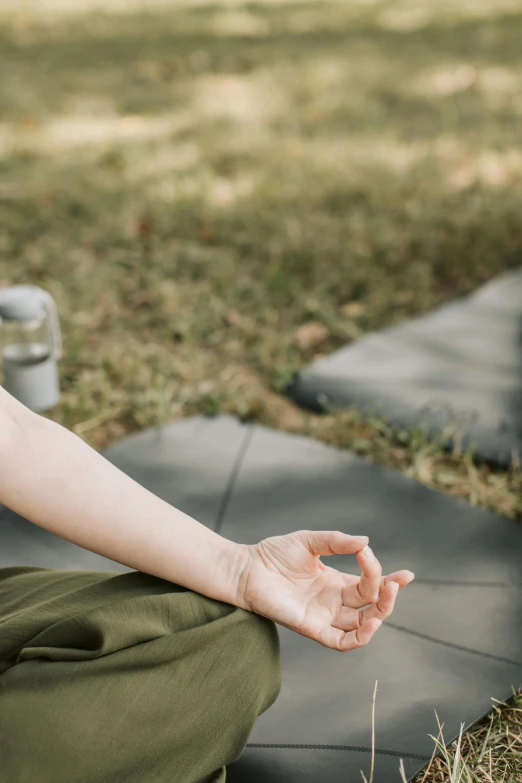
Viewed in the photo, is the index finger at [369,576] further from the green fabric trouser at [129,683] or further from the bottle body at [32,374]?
the bottle body at [32,374]

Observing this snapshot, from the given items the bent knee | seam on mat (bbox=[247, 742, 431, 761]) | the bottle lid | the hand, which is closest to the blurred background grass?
the bottle lid

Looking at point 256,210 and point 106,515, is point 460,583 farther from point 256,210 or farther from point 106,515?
point 256,210

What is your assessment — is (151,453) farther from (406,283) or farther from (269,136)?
(269,136)

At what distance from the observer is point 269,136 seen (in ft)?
16.1

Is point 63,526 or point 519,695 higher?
point 63,526

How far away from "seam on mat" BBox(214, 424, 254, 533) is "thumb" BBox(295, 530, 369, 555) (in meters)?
0.76

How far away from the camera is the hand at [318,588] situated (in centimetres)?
132

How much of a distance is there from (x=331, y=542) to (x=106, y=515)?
0.37 metres

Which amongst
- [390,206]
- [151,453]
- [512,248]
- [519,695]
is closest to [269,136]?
[390,206]

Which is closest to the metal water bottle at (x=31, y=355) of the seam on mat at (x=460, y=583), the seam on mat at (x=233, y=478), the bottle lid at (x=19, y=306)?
the bottle lid at (x=19, y=306)

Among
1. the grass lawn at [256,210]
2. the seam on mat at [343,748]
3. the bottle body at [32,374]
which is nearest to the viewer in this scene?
the seam on mat at [343,748]

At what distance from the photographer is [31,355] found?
2768 mm

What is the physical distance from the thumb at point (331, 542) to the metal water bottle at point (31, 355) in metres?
1.51

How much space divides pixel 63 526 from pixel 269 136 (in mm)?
→ 3961
